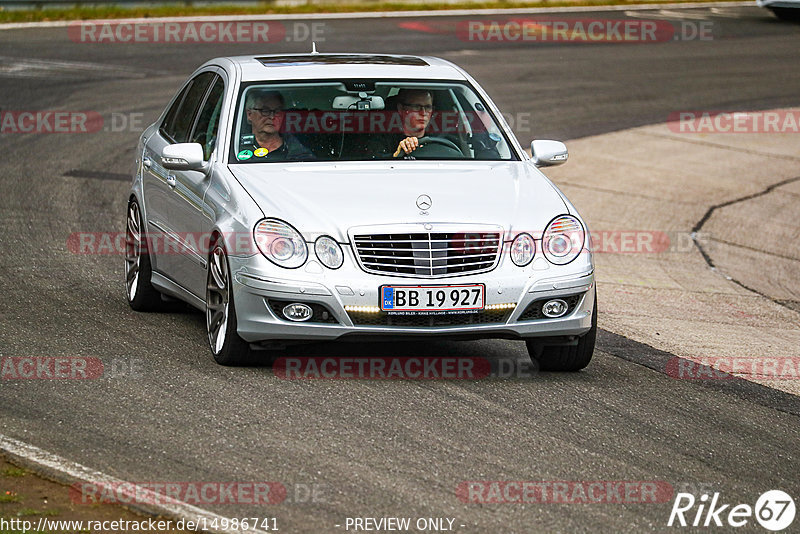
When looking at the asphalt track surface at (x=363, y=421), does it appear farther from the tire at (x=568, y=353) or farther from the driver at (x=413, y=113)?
the driver at (x=413, y=113)

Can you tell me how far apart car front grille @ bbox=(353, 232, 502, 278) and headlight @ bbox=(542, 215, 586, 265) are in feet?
1.15

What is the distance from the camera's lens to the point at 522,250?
7.59m

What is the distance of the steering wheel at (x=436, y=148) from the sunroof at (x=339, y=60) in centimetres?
76

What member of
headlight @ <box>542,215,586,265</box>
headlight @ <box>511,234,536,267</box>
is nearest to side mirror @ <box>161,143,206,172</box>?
headlight @ <box>511,234,536,267</box>

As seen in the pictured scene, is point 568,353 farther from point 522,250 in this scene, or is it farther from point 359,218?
point 359,218

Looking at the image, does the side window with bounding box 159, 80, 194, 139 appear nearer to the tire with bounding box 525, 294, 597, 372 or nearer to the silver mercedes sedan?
the silver mercedes sedan

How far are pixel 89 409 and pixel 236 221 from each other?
4.46 ft

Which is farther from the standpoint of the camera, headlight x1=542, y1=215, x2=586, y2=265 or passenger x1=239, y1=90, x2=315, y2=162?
passenger x1=239, y1=90, x2=315, y2=162

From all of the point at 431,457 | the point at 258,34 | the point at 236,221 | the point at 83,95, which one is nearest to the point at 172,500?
the point at 431,457

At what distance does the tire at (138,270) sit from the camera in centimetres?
934

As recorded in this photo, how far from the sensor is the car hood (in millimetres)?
7520

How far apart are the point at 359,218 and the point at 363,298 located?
0.44 meters

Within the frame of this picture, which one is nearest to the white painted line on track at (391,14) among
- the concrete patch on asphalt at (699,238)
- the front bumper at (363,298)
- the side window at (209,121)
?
the concrete patch on asphalt at (699,238)

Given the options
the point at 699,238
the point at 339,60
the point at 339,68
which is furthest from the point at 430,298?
the point at 699,238
